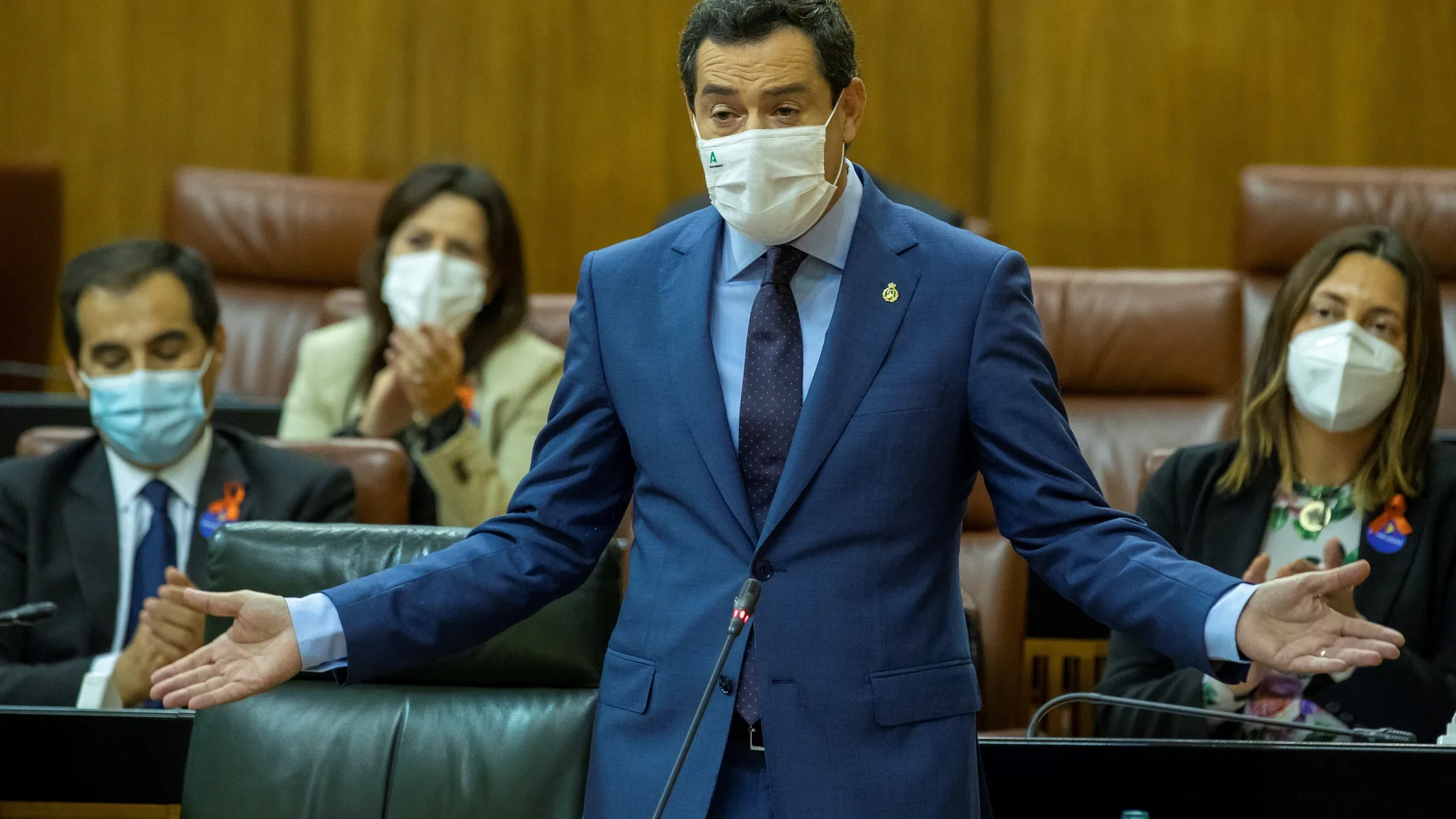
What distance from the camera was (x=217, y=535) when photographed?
67.0 inches

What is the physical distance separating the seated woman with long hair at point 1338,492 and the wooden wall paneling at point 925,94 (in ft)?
7.84

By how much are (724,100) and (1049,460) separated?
17.8 inches

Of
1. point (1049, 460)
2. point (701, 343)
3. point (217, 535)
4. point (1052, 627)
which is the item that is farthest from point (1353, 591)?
point (217, 535)

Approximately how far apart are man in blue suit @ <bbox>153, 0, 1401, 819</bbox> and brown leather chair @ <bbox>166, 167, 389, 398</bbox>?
3151mm

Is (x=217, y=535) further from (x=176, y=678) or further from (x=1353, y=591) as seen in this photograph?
(x=1353, y=591)

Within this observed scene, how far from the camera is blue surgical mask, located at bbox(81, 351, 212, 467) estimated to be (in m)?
2.45

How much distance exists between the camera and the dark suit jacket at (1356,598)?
216 cm

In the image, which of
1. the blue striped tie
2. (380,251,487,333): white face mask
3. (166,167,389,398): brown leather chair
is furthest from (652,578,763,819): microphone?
(166,167,389,398): brown leather chair

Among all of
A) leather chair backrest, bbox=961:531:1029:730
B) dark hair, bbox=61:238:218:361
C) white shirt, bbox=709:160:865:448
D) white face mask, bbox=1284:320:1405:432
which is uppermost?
white shirt, bbox=709:160:865:448

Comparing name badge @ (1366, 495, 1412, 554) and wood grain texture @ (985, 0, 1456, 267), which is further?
wood grain texture @ (985, 0, 1456, 267)

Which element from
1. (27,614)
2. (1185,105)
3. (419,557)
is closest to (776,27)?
(419,557)

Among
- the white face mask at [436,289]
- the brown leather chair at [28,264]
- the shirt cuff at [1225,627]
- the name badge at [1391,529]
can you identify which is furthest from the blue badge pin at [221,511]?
the brown leather chair at [28,264]

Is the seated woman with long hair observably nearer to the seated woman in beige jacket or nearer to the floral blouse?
the floral blouse

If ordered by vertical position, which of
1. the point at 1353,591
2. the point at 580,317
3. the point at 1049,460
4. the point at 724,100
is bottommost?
the point at 1353,591
